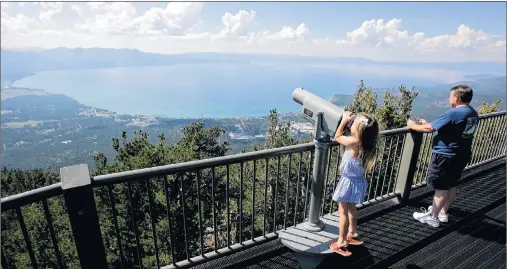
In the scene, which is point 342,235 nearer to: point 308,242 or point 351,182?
point 308,242

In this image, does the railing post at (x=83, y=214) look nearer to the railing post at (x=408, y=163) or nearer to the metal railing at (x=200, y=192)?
the metal railing at (x=200, y=192)

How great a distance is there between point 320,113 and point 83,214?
1893 millimetres

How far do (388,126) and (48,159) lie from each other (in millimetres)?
133875

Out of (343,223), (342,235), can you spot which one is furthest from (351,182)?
(342,235)

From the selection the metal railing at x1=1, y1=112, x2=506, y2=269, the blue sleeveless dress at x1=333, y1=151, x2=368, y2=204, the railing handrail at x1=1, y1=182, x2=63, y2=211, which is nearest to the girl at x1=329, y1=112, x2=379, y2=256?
the blue sleeveless dress at x1=333, y1=151, x2=368, y2=204

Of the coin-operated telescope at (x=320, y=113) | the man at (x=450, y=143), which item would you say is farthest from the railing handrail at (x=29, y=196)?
Result: the man at (x=450, y=143)

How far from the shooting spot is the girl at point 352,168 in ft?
8.57

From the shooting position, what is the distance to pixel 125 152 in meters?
28.5

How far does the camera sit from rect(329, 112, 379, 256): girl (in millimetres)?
2611

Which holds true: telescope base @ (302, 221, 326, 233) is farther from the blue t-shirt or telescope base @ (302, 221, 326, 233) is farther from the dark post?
the blue t-shirt

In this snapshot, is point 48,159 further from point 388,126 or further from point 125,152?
point 388,126

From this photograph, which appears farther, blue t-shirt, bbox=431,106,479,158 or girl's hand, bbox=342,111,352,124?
blue t-shirt, bbox=431,106,479,158

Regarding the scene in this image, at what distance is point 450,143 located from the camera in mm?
3350

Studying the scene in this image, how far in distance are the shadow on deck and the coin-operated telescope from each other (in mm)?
1246
